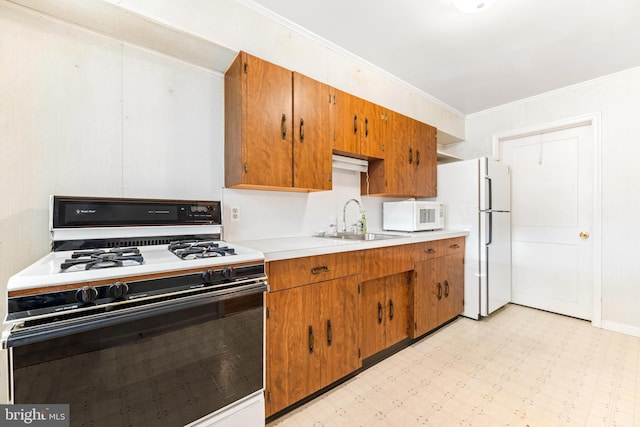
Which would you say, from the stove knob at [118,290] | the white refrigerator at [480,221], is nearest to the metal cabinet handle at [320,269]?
the stove knob at [118,290]

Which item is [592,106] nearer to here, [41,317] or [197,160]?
[197,160]

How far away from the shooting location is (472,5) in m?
1.74

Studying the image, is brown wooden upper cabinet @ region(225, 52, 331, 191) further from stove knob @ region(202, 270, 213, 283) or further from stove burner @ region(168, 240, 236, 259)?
stove knob @ region(202, 270, 213, 283)

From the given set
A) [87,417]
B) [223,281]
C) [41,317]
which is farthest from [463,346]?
[41,317]

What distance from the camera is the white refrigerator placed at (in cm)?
290

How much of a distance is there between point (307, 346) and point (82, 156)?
5.29ft

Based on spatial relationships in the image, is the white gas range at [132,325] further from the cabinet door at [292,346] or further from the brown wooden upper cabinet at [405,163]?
the brown wooden upper cabinet at [405,163]

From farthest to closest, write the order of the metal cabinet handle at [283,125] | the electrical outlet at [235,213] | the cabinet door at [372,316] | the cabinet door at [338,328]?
1. the cabinet door at [372,316]
2. the electrical outlet at [235,213]
3. the metal cabinet handle at [283,125]
4. the cabinet door at [338,328]

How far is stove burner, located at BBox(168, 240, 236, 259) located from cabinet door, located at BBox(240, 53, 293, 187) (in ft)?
1.44

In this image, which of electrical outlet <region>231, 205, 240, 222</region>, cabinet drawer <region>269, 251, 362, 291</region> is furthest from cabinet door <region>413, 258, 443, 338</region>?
electrical outlet <region>231, 205, 240, 222</region>

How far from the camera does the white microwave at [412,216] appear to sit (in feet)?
8.76

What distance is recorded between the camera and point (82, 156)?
4.86 feet

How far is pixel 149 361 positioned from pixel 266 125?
4.39ft

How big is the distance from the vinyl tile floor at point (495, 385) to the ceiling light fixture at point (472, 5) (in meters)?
2.46
